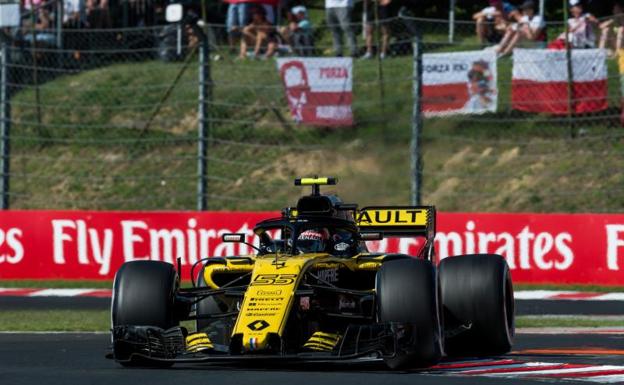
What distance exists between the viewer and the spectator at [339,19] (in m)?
22.3

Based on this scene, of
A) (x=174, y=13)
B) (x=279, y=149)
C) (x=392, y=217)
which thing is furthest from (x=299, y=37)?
(x=392, y=217)

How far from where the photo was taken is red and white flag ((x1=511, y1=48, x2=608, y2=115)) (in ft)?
67.1

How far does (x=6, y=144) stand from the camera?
21453mm

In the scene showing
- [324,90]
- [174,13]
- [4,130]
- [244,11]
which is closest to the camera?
[324,90]

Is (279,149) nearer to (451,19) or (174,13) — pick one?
(174,13)

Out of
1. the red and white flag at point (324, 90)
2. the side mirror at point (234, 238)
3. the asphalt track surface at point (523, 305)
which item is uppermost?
the red and white flag at point (324, 90)

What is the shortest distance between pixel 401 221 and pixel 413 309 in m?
A: 2.63

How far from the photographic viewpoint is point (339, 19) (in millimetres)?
23250

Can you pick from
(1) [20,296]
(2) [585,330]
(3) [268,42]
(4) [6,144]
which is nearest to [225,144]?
(3) [268,42]

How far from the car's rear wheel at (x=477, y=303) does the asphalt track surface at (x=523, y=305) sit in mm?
5188

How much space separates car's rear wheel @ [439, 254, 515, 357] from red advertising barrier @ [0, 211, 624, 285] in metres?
7.63

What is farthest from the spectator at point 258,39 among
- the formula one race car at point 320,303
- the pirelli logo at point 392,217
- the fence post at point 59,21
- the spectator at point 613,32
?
the formula one race car at point 320,303

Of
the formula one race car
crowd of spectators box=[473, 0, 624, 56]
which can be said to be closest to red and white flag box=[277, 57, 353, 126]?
crowd of spectators box=[473, 0, 624, 56]

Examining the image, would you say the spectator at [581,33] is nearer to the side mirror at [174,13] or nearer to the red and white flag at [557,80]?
the red and white flag at [557,80]
